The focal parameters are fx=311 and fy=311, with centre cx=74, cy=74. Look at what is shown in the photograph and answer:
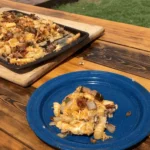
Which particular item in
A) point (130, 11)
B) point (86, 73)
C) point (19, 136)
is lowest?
point (130, 11)

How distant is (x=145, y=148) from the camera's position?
932mm

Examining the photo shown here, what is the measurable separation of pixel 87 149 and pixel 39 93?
0.34 meters

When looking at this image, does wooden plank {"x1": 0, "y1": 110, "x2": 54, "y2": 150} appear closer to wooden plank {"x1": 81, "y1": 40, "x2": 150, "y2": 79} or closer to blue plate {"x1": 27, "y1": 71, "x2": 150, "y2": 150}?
blue plate {"x1": 27, "y1": 71, "x2": 150, "y2": 150}

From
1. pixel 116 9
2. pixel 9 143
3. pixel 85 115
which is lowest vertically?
pixel 116 9

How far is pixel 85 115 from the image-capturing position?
98 centimetres

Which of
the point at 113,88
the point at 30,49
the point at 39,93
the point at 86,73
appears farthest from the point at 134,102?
the point at 30,49

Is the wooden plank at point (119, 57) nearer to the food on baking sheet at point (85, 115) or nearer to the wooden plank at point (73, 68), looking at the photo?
the wooden plank at point (73, 68)

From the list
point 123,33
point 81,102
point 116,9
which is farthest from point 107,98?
point 116,9

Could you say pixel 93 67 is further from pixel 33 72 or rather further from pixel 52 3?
pixel 52 3

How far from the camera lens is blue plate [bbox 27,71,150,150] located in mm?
927

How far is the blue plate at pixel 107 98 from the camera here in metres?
0.93

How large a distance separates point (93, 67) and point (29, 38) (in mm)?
375

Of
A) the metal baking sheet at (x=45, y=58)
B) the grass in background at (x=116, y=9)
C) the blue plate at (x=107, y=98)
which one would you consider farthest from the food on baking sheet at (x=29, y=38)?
the grass in background at (x=116, y=9)

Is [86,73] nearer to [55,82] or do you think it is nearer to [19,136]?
[55,82]
